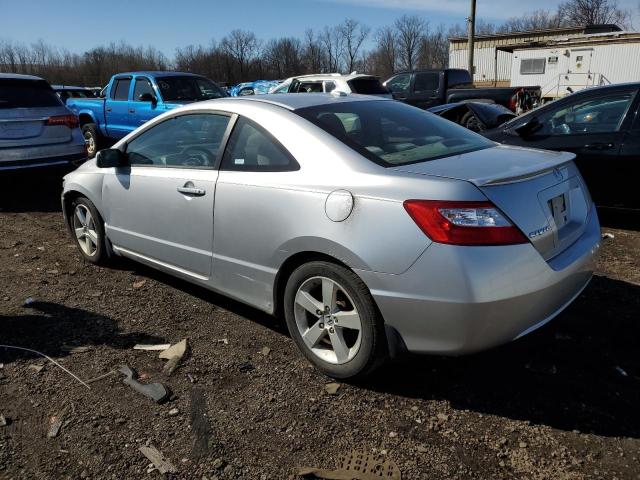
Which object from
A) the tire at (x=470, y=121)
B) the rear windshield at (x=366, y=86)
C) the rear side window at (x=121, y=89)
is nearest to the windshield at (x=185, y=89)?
the rear side window at (x=121, y=89)

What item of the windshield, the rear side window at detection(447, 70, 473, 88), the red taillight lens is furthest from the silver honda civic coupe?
the rear side window at detection(447, 70, 473, 88)

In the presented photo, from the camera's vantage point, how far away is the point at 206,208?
351 centimetres

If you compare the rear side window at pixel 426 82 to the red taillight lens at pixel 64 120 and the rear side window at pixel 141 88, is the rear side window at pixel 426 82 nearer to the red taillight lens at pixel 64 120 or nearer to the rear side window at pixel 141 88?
the rear side window at pixel 141 88

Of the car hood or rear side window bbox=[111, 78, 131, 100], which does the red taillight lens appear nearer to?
rear side window bbox=[111, 78, 131, 100]

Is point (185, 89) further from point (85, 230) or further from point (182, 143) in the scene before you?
point (182, 143)

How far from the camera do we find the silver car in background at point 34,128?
A: 734 cm

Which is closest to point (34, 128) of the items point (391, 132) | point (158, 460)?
point (391, 132)

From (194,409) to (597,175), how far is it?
4.75 meters

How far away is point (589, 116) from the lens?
19.4 ft

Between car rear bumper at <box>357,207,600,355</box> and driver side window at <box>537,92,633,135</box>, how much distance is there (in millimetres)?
3748

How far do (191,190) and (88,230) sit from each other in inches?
72.4

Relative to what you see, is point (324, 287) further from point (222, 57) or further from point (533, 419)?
point (222, 57)

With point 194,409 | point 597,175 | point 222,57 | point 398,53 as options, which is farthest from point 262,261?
point 398,53

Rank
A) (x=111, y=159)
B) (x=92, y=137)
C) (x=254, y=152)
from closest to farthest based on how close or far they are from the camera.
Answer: (x=254, y=152)
(x=111, y=159)
(x=92, y=137)
